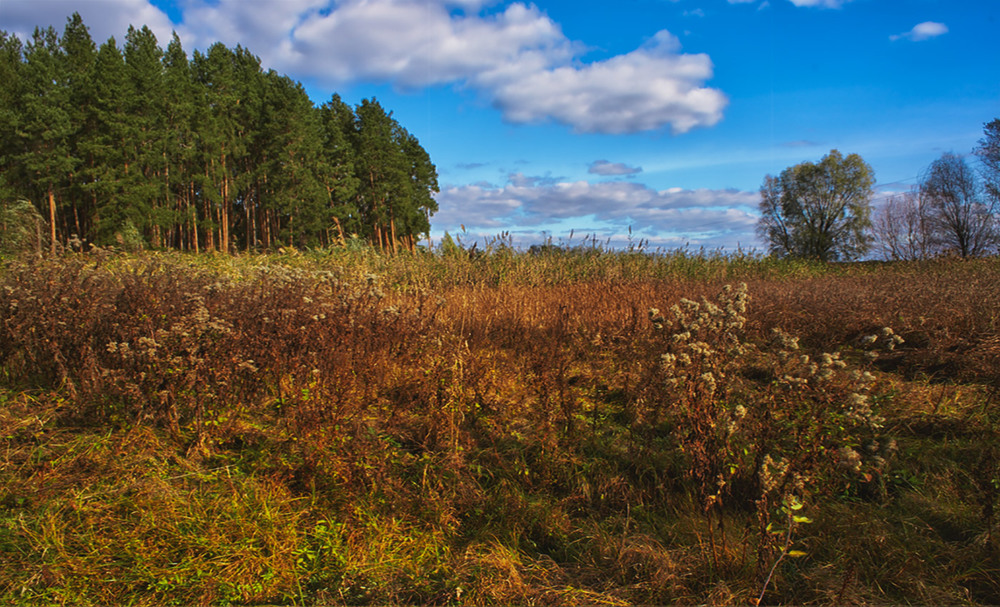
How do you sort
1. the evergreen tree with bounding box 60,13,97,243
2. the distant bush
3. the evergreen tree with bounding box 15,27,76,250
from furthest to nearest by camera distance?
the evergreen tree with bounding box 60,13,97,243 → the evergreen tree with bounding box 15,27,76,250 → the distant bush

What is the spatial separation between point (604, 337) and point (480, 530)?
111 inches

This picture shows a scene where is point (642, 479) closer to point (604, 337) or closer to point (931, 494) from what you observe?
point (931, 494)

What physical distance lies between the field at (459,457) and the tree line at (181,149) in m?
16.8

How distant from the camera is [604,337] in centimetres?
509

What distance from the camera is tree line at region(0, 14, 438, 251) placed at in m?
25.5

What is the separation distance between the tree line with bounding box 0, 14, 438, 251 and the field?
16799mm

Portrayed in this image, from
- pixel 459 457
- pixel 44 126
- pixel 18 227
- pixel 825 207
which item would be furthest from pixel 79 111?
pixel 825 207

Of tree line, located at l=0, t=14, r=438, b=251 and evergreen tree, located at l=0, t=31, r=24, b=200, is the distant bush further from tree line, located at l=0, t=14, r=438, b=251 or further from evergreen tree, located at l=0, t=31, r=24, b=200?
evergreen tree, located at l=0, t=31, r=24, b=200

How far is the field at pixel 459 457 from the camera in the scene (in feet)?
7.32

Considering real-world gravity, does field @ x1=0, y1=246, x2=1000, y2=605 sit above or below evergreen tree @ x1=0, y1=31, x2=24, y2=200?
below

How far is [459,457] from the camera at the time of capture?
2.99 metres

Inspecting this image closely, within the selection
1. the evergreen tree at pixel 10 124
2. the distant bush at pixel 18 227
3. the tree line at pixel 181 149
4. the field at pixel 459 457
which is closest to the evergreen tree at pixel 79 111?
the tree line at pixel 181 149

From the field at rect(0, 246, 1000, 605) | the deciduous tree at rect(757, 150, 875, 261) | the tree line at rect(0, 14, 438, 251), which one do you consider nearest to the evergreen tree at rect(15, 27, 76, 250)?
the tree line at rect(0, 14, 438, 251)

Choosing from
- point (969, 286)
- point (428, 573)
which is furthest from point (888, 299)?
point (428, 573)
